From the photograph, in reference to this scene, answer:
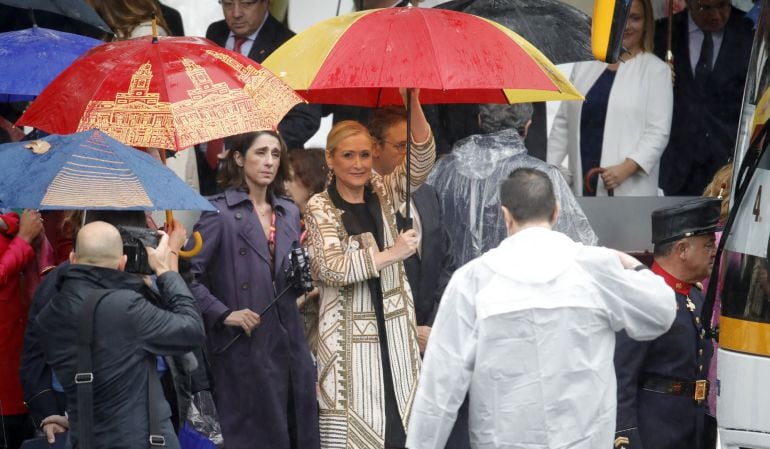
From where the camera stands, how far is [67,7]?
887 centimetres

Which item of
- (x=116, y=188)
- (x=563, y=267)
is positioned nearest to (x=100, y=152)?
(x=116, y=188)

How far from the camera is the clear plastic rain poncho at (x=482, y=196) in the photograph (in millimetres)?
8703

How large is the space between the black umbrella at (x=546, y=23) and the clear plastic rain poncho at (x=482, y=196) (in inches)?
30.5

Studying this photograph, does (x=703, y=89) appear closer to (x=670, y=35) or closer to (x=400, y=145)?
(x=670, y=35)

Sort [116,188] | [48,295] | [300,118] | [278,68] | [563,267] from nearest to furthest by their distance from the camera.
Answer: [563,267] < [116,188] < [48,295] < [278,68] < [300,118]

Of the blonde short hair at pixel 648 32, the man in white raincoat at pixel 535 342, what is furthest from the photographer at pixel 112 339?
the blonde short hair at pixel 648 32

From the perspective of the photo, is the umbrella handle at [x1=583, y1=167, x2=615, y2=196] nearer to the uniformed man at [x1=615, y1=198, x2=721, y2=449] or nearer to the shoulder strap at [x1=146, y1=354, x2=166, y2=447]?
the uniformed man at [x1=615, y1=198, x2=721, y2=449]

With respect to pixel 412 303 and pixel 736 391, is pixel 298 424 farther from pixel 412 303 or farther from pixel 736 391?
pixel 736 391

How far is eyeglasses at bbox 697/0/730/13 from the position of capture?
10.4m

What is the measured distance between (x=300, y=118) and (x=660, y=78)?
2.56 meters

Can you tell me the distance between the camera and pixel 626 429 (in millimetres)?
6789

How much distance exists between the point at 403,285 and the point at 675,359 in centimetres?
168

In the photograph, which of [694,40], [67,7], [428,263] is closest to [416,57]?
[428,263]

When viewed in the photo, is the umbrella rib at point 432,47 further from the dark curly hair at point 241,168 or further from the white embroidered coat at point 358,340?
the dark curly hair at point 241,168
